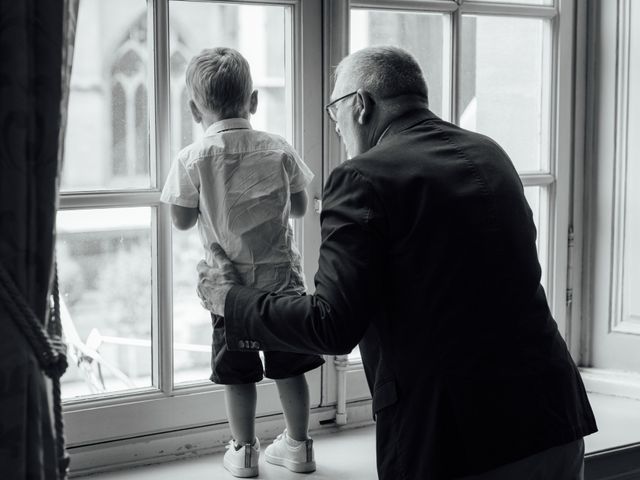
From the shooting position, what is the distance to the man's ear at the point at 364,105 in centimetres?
158

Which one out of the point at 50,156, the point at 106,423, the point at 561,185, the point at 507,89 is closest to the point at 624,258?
the point at 561,185

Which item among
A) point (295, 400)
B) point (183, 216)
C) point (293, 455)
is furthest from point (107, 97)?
point (293, 455)

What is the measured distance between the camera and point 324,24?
2131mm

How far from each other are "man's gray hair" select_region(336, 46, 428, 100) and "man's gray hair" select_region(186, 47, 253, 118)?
0.33 meters

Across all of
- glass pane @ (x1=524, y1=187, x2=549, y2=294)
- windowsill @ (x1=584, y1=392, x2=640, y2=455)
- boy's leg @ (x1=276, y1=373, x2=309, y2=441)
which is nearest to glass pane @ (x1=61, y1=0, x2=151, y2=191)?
boy's leg @ (x1=276, y1=373, x2=309, y2=441)

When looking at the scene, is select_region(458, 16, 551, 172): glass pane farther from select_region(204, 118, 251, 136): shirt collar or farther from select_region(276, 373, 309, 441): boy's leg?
select_region(276, 373, 309, 441): boy's leg

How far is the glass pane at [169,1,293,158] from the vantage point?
2012 millimetres

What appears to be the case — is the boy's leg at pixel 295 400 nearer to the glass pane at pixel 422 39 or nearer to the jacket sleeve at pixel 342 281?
the jacket sleeve at pixel 342 281

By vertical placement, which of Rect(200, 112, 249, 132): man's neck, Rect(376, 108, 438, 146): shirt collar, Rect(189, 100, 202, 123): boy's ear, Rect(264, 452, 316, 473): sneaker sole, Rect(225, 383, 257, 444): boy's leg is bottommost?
Rect(264, 452, 316, 473): sneaker sole

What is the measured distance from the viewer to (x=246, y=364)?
6.26 feet

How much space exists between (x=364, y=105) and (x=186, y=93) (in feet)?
1.87

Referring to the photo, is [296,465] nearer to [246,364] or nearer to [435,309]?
[246,364]

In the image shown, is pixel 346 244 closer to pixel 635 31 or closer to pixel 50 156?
pixel 50 156

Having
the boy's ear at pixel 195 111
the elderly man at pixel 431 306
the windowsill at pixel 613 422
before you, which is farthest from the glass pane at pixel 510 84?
the elderly man at pixel 431 306
